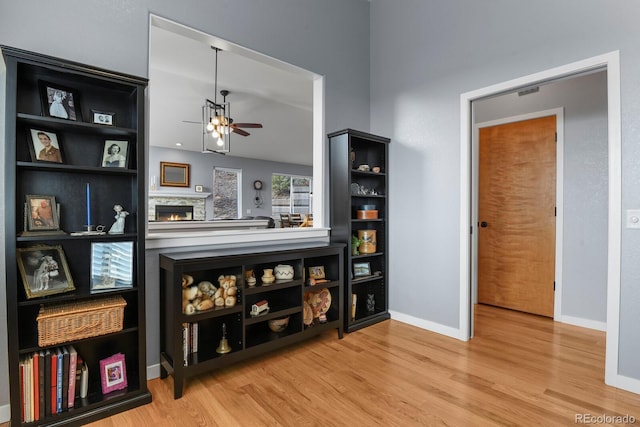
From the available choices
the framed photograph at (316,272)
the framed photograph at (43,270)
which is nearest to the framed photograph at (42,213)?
the framed photograph at (43,270)

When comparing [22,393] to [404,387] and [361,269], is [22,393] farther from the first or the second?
[361,269]

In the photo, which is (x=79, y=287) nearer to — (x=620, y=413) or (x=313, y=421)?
(x=313, y=421)

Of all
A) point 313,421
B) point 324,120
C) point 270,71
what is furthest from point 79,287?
point 270,71

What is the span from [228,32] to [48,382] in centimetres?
250

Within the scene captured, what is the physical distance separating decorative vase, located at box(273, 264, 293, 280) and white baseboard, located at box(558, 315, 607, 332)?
2793 mm

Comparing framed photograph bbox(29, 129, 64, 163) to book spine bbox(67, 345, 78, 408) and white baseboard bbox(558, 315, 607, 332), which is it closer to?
book spine bbox(67, 345, 78, 408)

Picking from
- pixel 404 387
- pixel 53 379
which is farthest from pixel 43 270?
pixel 404 387

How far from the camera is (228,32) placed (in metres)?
2.51

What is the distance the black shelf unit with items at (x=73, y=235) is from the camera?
160 cm

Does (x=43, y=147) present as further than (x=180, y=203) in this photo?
No

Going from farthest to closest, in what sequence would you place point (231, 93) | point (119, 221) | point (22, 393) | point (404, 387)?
point (231, 93)
point (404, 387)
point (119, 221)
point (22, 393)

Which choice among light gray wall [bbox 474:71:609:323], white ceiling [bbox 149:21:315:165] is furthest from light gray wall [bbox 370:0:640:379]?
white ceiling [bbox 149:21:315:165]

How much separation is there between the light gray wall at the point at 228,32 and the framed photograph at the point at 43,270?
188 millimetres

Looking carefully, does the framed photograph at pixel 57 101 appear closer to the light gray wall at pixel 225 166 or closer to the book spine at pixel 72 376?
the book spine at pixel 72 376
